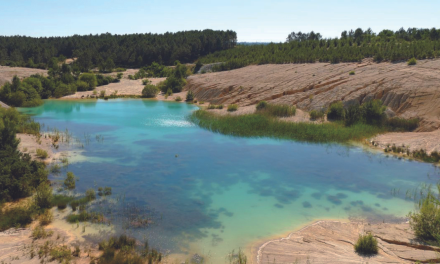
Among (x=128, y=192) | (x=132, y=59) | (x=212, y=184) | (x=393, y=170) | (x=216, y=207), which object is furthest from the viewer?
(x=132, y=59)

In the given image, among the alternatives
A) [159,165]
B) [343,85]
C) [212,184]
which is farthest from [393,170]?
[343,85]

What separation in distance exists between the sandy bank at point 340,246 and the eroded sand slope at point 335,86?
17.4m

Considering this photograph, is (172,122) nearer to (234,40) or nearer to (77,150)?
(77,150)

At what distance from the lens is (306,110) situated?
3475cm

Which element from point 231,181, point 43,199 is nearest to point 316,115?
point 231,181

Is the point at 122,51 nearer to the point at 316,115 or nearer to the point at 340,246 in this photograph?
the point at 316,115

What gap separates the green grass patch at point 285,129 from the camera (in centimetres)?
2722

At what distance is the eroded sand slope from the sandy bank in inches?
685

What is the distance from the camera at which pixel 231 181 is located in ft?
62.3

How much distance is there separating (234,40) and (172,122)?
8402cm

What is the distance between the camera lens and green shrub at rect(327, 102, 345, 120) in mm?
31109

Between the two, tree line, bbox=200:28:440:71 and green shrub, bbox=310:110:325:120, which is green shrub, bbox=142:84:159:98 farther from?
green shrub, bbox=310:110:325:120

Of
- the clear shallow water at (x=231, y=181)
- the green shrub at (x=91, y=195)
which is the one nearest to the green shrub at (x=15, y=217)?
the green shrub at (x=91, y=195)

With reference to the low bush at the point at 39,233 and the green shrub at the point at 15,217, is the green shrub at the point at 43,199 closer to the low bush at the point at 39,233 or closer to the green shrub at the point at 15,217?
the green shrub at the point at 15,217
